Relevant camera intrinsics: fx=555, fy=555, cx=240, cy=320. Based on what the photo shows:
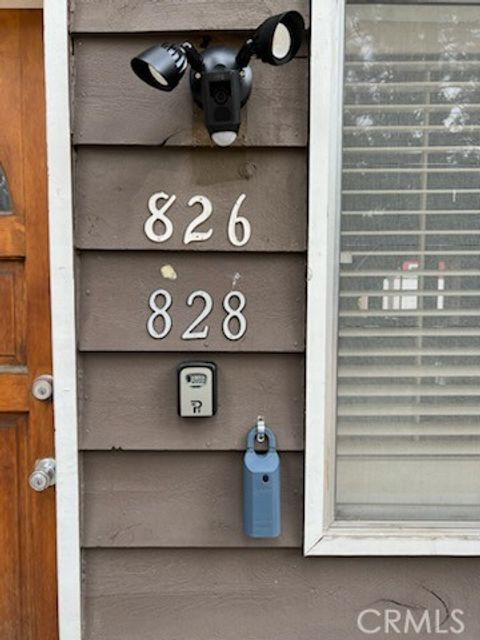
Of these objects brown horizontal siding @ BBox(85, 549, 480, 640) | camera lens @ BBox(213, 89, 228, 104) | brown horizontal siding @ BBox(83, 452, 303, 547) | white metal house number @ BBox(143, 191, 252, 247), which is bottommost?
brown horizontal siding @ BBox(85, 549, 480, 640)

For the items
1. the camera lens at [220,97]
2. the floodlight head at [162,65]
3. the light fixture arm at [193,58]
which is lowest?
the camera lens at [220,97]

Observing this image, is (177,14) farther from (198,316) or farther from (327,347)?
(327,347)

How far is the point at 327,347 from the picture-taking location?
1.28 meters

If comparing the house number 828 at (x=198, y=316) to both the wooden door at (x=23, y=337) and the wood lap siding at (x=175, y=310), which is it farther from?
the wooden door at (x=23, y=337)

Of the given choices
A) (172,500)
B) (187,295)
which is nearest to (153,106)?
(187,295)

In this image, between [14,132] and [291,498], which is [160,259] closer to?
[14,132]

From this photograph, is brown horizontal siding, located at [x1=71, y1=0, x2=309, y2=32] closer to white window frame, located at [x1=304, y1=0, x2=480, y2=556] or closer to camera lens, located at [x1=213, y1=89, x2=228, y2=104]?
white window frame, located at [x1=304, y1=0, x2=480, y2=556]

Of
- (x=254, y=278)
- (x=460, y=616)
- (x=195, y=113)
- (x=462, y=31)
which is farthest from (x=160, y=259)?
(x=460, y=616)

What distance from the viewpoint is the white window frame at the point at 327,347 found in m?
1.21

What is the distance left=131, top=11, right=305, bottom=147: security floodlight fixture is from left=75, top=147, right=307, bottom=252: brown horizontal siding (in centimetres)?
10

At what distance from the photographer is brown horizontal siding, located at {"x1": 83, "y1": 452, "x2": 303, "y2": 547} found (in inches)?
51.3

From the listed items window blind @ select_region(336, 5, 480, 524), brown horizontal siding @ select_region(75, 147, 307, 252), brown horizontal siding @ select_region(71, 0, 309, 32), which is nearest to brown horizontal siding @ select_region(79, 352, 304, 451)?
window blind @ select_region(336, 5, 480, 524)

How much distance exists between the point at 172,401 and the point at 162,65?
711 millimetres

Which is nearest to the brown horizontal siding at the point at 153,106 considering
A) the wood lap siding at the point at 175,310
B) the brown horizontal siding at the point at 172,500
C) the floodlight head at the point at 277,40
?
the wood lap siding at the point at 175,310
